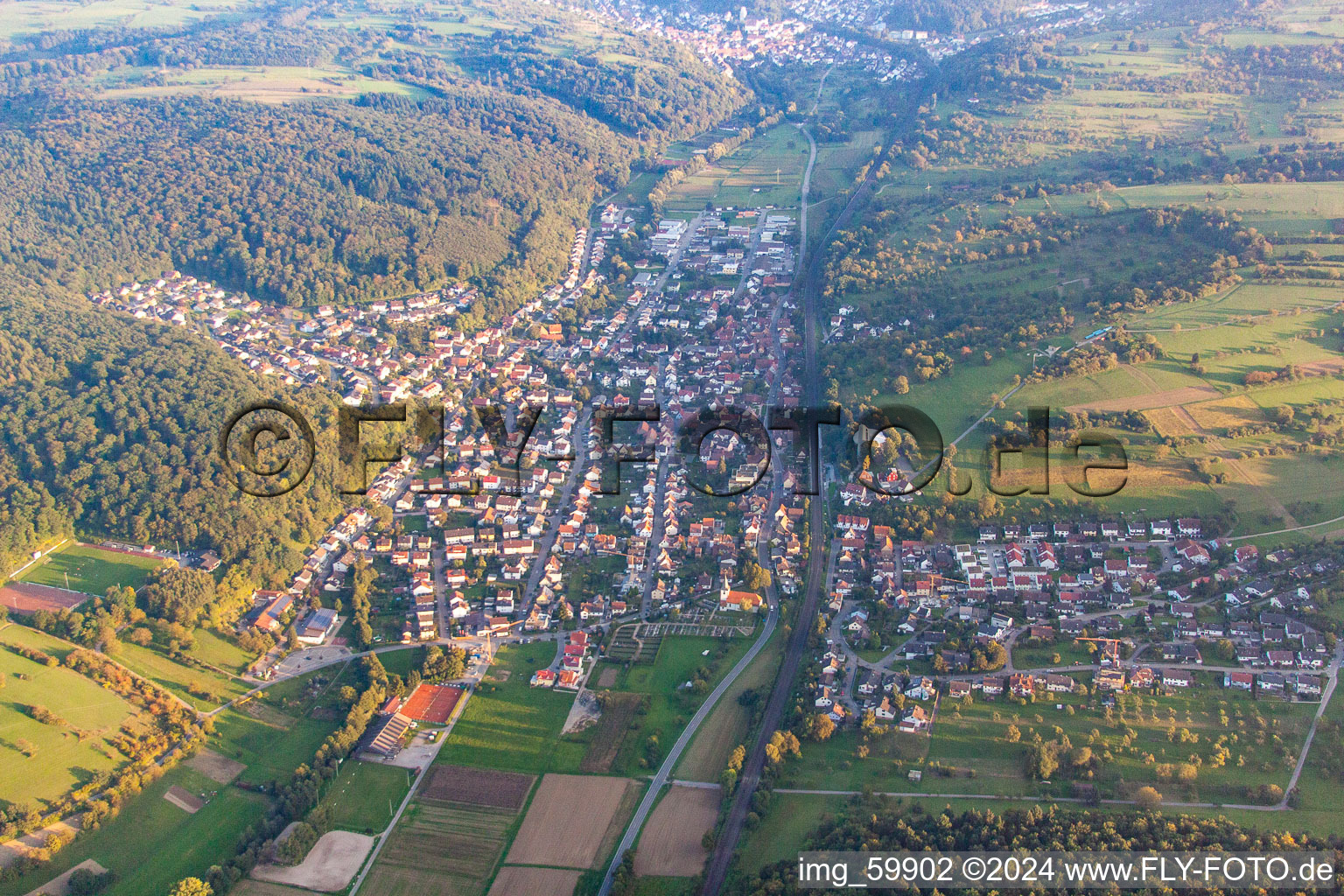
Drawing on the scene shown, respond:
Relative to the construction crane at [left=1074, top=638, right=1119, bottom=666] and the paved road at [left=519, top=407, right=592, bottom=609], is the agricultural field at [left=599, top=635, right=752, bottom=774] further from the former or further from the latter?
the construction crane at [left=1074, top=638, right=1119, bottom=666]

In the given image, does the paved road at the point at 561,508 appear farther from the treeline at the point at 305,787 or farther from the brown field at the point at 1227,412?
the brown field at the point at 1227,412

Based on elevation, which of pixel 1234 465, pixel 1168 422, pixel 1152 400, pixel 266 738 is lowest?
pixel 266 738

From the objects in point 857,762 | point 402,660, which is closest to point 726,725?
point 857,762

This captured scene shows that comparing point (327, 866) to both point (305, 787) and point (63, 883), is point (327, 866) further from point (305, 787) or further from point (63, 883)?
point (63, 883)

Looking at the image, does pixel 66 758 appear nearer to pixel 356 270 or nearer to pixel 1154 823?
pixel 1154 823

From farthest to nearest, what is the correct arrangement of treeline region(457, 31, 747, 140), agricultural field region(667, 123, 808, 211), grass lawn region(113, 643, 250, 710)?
treeline region(457, 31, 747, 140) → agricultural field region(667, 123, 808, 211) → grass lawn region(113, 643, 250, 710)

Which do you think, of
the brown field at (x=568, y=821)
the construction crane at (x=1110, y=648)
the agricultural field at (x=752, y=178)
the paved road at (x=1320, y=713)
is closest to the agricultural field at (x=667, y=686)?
the brown field at (x=568, y=821)

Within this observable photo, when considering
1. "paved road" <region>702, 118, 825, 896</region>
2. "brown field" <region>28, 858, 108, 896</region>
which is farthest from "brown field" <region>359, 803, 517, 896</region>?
"brown field" <region>28, 858, 108, 896</region>
